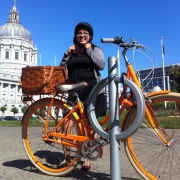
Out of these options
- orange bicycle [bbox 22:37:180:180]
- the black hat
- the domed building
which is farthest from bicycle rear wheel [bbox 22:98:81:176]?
the domed building

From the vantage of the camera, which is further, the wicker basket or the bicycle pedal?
the wicker basket

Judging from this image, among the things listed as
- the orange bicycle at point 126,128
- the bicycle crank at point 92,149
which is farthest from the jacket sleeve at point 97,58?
the bicycle crank at point 92,149

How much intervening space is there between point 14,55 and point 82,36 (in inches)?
3982

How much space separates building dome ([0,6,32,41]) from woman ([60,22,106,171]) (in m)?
106

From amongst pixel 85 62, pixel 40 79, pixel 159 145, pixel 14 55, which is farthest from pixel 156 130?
pixel 14 55

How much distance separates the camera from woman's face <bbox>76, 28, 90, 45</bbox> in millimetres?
3236

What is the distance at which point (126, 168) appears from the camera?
310 centimetres

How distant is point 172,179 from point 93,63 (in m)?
1.55

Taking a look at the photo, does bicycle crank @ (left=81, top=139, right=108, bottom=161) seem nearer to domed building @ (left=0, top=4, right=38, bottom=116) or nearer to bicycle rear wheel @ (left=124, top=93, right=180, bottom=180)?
bicycle rear wheel @ (left=124, top=93, right=180, bottom=180)

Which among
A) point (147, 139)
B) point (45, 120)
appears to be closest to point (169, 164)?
point (147, 139)

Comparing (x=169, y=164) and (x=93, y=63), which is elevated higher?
(x=93, y=63)

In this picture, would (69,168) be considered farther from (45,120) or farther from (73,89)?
(73,89)

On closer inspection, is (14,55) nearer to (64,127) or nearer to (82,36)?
(82,36)

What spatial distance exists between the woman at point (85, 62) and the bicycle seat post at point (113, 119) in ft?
2.71
